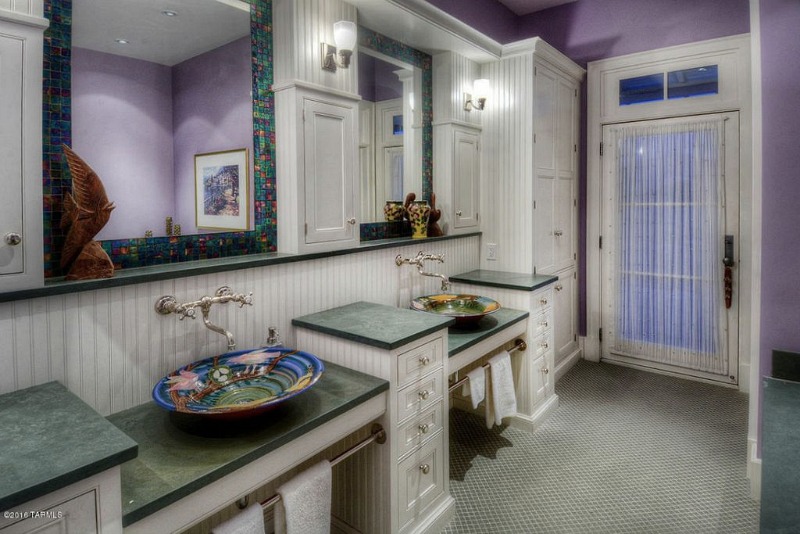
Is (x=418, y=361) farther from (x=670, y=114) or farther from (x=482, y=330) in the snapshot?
(x=670, y=114)

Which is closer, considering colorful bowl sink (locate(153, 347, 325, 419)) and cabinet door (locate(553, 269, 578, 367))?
colorful bowl sink (locate(153, 347, 325, 419))

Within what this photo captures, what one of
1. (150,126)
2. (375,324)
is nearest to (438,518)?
(375,324)

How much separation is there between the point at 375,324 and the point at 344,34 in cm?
132

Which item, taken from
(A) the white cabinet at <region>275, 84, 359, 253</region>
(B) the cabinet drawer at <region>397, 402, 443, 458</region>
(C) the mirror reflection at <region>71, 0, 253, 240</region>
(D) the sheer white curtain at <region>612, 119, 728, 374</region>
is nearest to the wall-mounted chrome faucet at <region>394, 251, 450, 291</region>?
(A) the white cabinet at <region>275, 84, 359, 253</region>

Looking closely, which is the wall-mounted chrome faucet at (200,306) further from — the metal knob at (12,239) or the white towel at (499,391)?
the white towel at (499,391)

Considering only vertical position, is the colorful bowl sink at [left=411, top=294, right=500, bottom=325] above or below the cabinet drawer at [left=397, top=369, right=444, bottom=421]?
above

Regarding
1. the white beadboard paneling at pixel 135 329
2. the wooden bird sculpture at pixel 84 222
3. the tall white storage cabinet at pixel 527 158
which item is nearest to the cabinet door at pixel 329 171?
the white beadboard paneling at pixel 135 329

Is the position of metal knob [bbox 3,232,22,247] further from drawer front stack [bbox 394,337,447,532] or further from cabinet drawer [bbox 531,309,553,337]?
cabinet drawer [bbox 531,309,553,337]

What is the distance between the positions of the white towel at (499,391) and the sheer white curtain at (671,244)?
1.85m

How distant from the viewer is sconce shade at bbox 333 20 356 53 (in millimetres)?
A: 2215

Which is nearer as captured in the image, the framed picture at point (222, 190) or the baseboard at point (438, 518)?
the framed picture at point (222, 190)

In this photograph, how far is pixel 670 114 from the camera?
3.65m

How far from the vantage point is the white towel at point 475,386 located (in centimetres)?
246

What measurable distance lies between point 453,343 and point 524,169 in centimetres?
155
